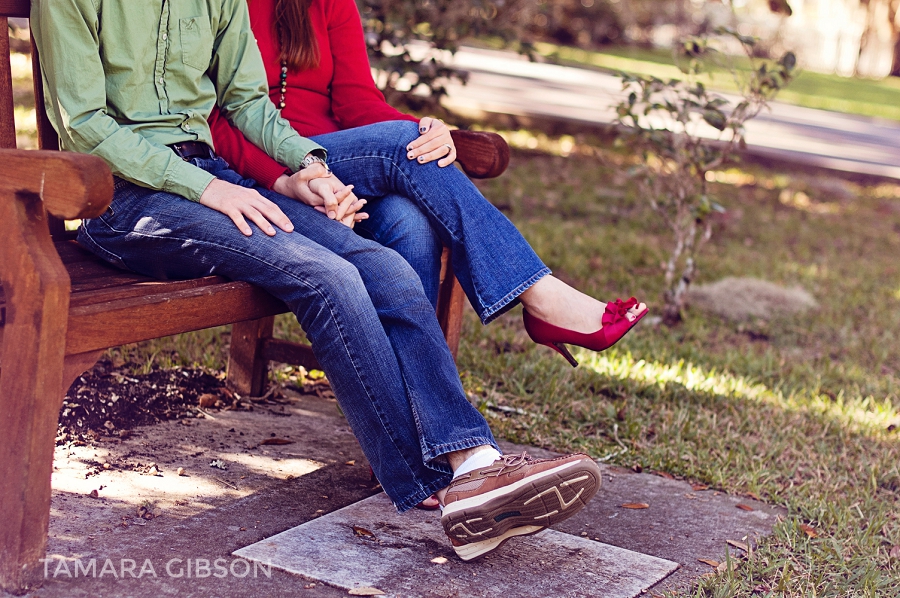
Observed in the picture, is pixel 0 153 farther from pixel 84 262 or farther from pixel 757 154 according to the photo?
pixel 757 154

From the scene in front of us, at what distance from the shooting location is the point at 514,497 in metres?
2.10

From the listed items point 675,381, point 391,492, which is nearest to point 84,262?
point 391,492

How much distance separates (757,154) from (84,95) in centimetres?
876

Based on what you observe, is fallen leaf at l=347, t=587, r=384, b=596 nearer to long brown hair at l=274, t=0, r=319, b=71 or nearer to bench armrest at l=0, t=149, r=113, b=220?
bench armrest at l=0, t=149, r=113, b=220

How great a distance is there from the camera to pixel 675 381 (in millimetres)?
3738

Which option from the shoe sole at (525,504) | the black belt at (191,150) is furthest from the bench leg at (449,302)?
the shoe sole at (525,504)

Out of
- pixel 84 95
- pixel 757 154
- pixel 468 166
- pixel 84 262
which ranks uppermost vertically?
pixel 84 95

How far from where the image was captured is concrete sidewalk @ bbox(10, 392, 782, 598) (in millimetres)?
2047

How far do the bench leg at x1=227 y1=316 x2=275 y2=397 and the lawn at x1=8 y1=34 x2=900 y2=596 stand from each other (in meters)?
0.22

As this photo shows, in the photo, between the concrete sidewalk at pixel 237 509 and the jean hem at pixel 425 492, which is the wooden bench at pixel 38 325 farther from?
the jean hem at pixel 425 492

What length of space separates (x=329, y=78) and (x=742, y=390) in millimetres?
1955

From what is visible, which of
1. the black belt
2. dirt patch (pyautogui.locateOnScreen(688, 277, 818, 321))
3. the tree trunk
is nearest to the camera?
the black belt

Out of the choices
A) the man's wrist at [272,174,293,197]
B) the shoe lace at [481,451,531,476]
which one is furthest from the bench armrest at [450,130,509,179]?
the shoe lace at [481,451,531,476]

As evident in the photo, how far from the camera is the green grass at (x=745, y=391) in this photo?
2668 millimetres
